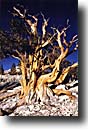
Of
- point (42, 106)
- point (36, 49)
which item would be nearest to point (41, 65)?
point (36, 49)

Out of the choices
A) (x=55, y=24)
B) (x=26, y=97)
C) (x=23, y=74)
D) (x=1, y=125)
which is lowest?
(x=1, y=125)

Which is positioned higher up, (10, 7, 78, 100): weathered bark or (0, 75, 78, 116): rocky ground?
(10, 7, 78, 100): weathered bark

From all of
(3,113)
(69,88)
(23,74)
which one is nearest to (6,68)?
(23,74)

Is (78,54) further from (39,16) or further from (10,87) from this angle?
(10,87)

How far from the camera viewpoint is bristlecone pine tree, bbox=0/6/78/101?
4.14ft

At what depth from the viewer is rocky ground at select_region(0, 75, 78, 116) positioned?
123 centimetres

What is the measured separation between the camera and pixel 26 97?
1241 millimetres

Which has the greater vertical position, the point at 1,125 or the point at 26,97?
the point at 26,97

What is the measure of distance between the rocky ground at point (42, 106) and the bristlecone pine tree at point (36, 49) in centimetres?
4

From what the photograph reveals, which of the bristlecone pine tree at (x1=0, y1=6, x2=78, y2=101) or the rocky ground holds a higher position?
the bristlecone pine tree at (x1=0, y1=6, x2=78, y2=101)

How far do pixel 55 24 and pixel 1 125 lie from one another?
0.56 meters

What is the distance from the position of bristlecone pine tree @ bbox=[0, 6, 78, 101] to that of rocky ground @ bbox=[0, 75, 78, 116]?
1.8 inches

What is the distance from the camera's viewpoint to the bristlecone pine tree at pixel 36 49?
126 centimetres

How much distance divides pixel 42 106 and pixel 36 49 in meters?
0.28
